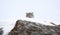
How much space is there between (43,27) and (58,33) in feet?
3.62

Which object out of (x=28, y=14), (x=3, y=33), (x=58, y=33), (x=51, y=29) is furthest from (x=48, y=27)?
(x=28, y=14)

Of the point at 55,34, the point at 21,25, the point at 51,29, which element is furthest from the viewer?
the point at 21,25

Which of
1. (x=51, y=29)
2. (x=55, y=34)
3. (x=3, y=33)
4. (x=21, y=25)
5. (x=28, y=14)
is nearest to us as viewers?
(x=55, y=34)

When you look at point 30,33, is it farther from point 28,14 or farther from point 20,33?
point 28,14

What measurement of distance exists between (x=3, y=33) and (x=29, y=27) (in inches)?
122

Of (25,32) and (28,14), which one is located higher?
(28,14)

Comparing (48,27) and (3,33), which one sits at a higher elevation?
(48,27)

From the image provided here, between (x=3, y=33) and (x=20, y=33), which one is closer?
(x=20, y=33)

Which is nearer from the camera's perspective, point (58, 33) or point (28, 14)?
point (58, 33)

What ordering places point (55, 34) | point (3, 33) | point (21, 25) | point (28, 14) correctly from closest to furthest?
point (55, 34) < point (21, 25) < point (3, 33) < point (28, 14)

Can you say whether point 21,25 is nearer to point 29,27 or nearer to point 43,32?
point 29,27

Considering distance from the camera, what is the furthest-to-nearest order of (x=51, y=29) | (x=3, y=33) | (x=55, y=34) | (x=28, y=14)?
(x=28, y=14) → (x=3, y=33) → (x=51, y=29) → (x=55, y=34)

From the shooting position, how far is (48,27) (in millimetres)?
7695

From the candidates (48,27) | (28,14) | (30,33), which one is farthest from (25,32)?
(28,14)
